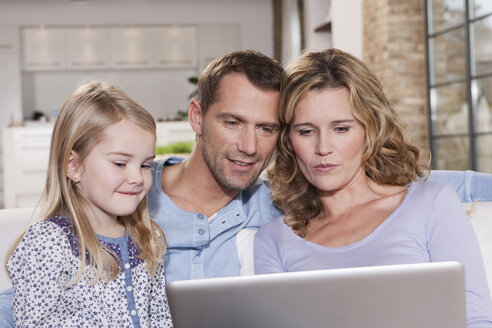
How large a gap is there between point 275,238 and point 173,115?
785 centimetres

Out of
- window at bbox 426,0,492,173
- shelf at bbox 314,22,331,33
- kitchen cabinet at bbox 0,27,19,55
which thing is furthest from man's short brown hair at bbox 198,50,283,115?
kitchen cabinet at bbox 0,27,19,55

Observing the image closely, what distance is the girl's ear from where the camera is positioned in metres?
1.43

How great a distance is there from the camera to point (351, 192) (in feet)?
5.48

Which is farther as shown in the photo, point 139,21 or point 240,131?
point 139,21

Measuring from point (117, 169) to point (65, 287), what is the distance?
30 centimetres

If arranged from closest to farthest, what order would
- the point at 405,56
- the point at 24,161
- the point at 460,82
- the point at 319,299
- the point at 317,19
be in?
1. the point at 319,299
2. the point at 460,82
3. the point at 405,56
4. the point at 317,19
5. the point at 24,161

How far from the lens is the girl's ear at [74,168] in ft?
4.69

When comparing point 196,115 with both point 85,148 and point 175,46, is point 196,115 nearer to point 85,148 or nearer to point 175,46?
point 85,148

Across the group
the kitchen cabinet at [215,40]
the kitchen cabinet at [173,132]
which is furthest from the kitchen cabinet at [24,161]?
the kitchen cabinet at [215,40]

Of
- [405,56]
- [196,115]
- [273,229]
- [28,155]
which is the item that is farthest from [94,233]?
[28,155]

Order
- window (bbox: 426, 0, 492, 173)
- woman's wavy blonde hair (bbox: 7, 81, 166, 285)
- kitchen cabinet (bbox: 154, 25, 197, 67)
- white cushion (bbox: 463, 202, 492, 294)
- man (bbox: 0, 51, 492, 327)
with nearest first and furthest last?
1. woman's wavy blonde hair (bbox: 7, 81, 166, 285)
2. white cushion (bbox: 463, 202, 492, 294)
3. man (bbox: 0, 51, 492, 327)
4. window (bbox: 426, 0, 492, 173)
5. kitchen cabinet (bbox: 154, 25, 197, 67)

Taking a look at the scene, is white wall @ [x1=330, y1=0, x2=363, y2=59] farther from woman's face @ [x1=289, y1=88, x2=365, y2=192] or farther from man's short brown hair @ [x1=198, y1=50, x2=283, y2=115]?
woman's face @ [x1=289, y1=88, x2=365, y2=192]

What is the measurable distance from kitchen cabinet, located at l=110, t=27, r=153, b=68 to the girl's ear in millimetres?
7841

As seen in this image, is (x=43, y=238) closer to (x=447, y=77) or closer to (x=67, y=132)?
(x=67, y=132)
